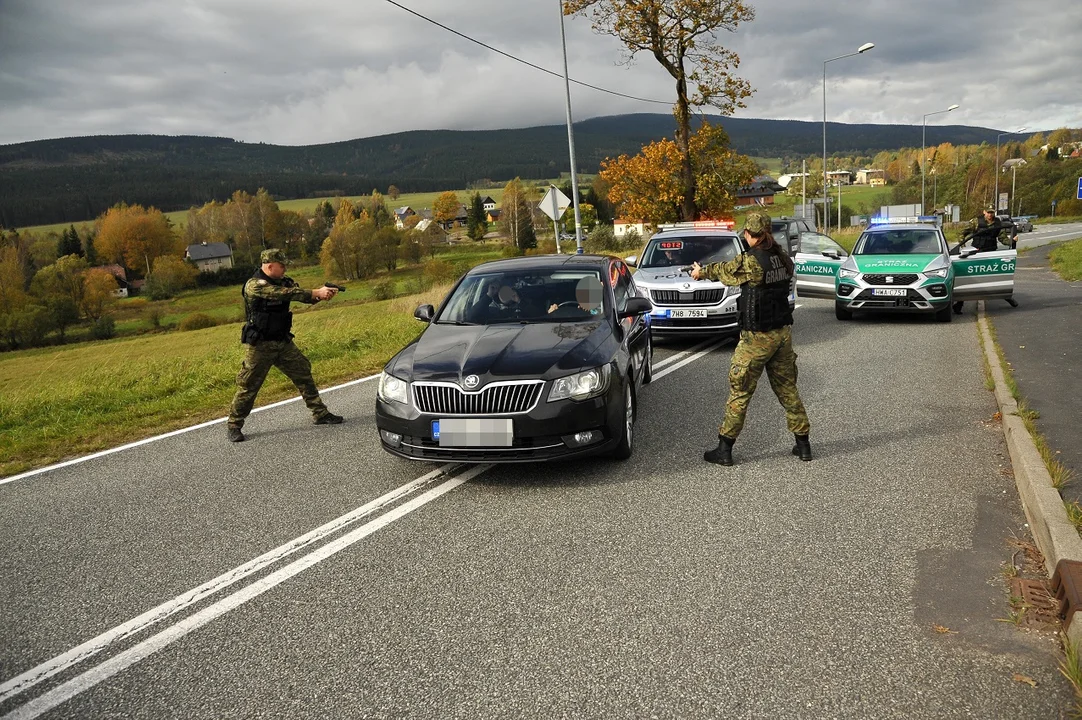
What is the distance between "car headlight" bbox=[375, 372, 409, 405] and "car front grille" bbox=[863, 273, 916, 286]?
387 inches

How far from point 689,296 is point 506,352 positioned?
5.80 metres

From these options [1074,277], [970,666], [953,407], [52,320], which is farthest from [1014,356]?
[52,320]

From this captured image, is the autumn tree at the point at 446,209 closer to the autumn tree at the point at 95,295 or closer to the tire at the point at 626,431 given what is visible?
the autumn tree at the point at 95,295

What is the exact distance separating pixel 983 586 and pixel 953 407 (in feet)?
12.5

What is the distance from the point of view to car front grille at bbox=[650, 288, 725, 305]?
34.0 feet

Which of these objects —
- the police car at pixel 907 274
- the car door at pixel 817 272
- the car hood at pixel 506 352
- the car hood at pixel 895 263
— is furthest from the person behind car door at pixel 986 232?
the car hood at pixel 506 352

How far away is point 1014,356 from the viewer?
8539 millimetres

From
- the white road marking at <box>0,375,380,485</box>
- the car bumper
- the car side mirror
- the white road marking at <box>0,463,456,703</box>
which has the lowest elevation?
the white road marking at <box>0,375,380,485</box>

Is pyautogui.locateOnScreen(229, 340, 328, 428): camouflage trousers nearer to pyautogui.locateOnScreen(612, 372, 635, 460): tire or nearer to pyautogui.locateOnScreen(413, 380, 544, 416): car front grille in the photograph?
pyautogui.locateOnScreen(413, 380, 544, 416): car front grille

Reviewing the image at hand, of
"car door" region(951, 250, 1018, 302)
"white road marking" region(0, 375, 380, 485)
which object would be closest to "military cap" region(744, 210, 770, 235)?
"white road marking" region(0, 375, 380, 485)

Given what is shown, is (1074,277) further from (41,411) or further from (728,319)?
(41,411)

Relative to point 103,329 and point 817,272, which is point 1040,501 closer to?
point 817,272

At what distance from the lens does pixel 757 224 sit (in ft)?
17.4

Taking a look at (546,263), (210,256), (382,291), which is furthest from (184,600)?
(210,256)
